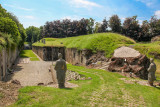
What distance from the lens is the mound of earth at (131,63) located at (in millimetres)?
13041

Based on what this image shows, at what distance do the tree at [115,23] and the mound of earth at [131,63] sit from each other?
22.5 meters

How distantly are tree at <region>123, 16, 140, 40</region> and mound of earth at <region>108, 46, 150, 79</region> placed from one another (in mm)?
21812

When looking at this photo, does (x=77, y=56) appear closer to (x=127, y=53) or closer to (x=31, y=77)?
(x=127, y=53)

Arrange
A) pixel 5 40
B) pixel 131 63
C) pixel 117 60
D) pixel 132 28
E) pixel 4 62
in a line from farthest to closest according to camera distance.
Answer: pixel 132 28 → pixel 117 60 → pixel 5 40 → pixel 131 63 → pixel 4 62

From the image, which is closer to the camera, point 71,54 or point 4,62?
point 4,62

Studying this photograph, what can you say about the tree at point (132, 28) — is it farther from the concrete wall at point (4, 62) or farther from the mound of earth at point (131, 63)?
the concrete wall at point (4, 62)

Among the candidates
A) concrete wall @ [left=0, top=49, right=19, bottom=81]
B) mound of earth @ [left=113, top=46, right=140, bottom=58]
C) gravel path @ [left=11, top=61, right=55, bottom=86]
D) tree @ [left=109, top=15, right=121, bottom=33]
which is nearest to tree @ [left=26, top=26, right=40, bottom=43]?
tree @ [left=109, top=15, right=121, bottom=33]

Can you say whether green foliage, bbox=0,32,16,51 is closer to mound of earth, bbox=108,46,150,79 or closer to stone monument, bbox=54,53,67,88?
stone monument, bbox=54,53,67,88

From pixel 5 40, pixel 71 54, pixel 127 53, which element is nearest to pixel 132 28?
pixel 71 54

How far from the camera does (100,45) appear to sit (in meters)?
20.1

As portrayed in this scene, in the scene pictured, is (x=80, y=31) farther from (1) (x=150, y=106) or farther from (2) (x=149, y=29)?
(1) (x=150, y=106)

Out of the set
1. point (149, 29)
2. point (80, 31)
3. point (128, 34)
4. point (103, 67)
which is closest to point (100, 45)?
point (103, 67)

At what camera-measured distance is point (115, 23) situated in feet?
119

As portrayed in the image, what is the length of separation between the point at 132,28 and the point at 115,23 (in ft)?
15.4
